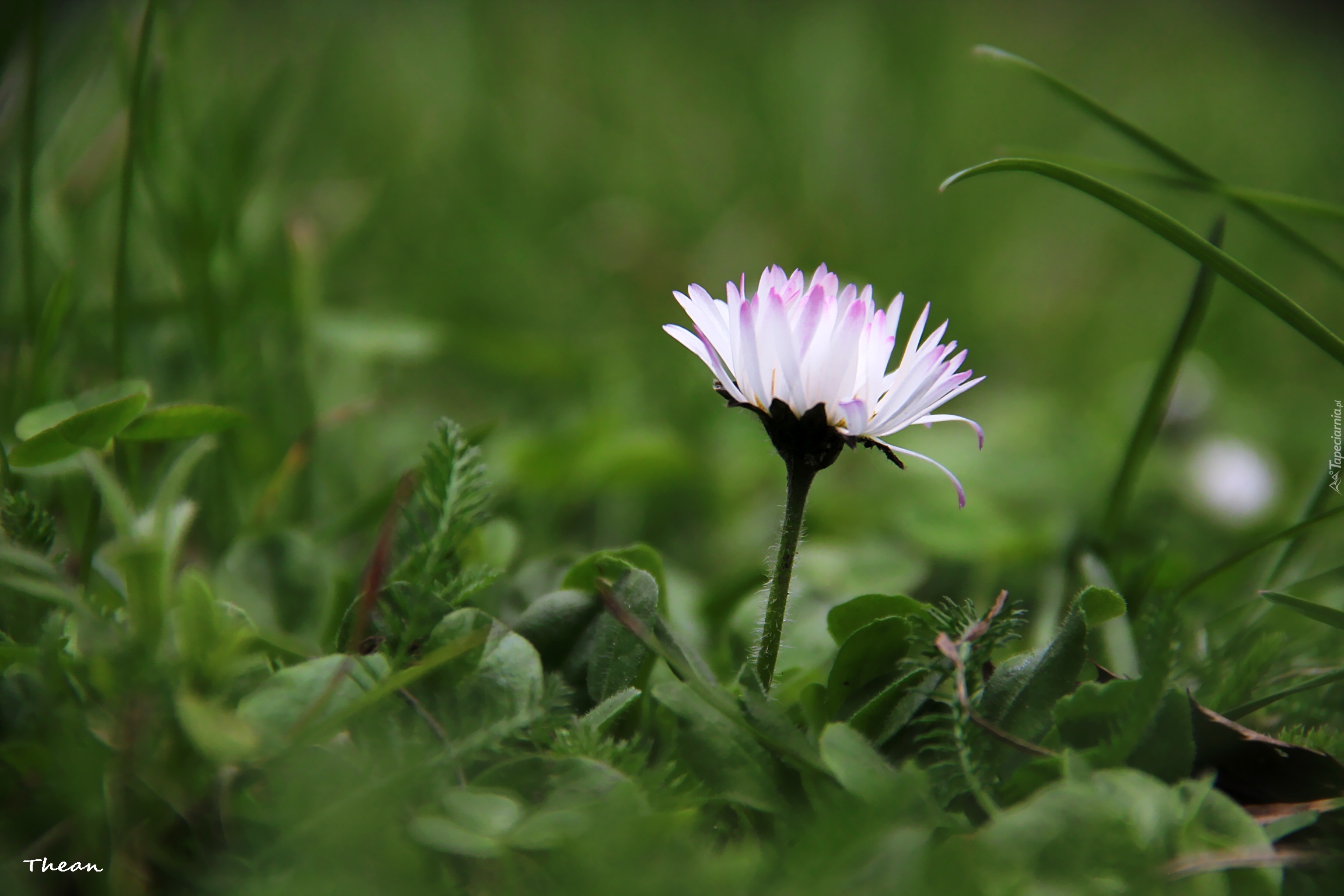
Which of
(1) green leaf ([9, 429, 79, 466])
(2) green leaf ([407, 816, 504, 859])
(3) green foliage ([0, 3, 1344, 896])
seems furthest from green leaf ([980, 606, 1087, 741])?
(1) green leaf ([9, 429, 79, 466])

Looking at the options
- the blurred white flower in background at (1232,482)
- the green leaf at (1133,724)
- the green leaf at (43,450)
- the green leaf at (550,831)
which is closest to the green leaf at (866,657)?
the green leaf at (1133,724)

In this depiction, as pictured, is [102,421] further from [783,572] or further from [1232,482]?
[1232,482]

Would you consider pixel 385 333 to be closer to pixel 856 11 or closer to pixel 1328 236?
pixel 1328 236

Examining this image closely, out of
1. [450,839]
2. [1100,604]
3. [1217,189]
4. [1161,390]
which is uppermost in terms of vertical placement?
[1217,189]

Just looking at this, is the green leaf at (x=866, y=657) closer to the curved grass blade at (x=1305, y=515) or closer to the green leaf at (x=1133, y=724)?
the green leaf at (x=1133, y=724)

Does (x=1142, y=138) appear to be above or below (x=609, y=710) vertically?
above

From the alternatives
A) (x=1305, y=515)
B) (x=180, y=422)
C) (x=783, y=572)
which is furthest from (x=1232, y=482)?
(x=180, y=422)
